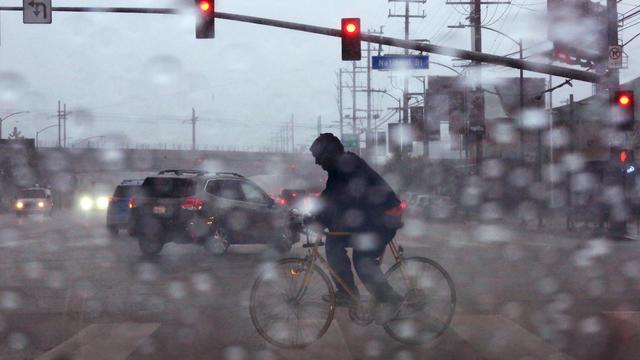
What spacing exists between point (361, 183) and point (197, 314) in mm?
3221

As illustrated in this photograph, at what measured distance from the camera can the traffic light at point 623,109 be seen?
68.8 feet

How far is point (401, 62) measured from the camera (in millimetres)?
23875

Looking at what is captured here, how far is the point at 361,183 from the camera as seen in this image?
7.29 metres

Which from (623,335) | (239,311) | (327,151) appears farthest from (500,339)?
(239,311)

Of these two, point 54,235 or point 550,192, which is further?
point 550,192

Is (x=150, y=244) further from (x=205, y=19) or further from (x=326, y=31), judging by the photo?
(x=326, y=31)

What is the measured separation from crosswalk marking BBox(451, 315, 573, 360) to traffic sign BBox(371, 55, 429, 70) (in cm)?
1495

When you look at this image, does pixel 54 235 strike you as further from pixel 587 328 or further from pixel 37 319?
pixel 587 328

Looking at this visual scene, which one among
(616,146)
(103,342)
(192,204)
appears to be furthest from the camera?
(616,146)

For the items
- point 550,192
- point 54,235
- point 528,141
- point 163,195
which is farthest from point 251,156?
point 163,195

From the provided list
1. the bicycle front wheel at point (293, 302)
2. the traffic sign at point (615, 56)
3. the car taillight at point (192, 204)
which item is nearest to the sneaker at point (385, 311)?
the bicycle front wheel at point (293, 302)

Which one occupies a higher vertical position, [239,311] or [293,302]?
[293,302]

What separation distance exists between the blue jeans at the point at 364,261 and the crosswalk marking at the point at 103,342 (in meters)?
2.02

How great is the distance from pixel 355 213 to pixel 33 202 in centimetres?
4151
